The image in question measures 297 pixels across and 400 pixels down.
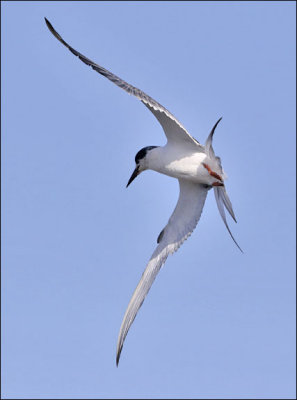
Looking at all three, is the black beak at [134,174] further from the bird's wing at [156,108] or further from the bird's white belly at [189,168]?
the bird's wing at [156,108]

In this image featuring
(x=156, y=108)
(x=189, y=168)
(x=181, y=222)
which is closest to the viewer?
(x=156, y=108)

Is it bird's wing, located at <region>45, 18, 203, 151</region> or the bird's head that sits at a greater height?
bird's wing, located at <region>45, 18, 203, 151</region>

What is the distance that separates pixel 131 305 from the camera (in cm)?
1359

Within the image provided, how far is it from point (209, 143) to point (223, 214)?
1.39 meters

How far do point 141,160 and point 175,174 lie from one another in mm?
812

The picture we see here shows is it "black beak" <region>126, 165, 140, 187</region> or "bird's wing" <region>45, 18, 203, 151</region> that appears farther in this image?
"black beak" <region>126, 165, 140, 187</region>

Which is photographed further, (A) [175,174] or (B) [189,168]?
(A) [175,174]

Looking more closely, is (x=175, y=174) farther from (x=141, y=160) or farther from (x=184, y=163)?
(x=141, y=160)

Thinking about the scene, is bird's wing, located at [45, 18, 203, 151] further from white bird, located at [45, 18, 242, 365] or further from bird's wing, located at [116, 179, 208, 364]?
bird's wing, located at [116, 179, 208, 364]

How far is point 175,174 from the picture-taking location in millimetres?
14023

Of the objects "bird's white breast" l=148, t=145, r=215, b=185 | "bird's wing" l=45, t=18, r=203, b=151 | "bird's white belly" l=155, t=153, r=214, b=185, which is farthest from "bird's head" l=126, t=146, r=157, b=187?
"bird's wing" l=45, t=18, r=203, b=151

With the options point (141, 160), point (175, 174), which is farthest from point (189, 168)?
point (141, 160)

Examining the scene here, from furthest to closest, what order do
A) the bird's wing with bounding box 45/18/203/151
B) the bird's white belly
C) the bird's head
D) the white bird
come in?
the bird's head < the bird's white belly < the white bird < the bird's wing with bounding box 45/18/203/151

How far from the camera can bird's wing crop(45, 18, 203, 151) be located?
1230 centimetres
